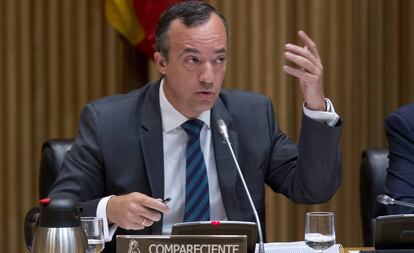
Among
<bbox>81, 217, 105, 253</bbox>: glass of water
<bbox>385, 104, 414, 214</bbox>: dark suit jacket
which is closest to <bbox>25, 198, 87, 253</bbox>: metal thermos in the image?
<bbox>81, 217, 105, 253</bbox>: glass of water

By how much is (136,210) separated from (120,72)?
2.21 meters

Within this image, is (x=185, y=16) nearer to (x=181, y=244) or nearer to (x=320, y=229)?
(x=320, y=229)

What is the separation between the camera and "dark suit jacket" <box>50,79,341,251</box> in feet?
10.4

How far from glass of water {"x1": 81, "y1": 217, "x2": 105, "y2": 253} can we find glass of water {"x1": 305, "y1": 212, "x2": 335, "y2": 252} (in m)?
0.61

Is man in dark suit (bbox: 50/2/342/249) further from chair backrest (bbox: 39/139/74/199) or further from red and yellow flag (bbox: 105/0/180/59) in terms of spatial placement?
red and yellow flag (bbox: 105/0/180/59)

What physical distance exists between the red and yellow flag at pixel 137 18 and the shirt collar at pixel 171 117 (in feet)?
4.17

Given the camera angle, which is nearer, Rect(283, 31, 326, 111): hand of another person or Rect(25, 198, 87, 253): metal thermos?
Rect(25, 198, 87, 253): metal thermos

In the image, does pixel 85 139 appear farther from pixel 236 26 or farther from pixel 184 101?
pixel 236 26

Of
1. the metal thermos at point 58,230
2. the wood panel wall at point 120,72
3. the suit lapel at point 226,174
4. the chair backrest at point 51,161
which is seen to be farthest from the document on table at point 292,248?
the wood panel wall at point 120,72

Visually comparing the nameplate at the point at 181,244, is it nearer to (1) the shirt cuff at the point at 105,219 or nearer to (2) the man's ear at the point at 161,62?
(1) the shirt cuff at the point at 105,219

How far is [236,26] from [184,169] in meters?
1.65

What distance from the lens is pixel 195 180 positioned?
321 centimetres

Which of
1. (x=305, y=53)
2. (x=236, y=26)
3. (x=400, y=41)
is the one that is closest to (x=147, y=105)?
→ (x=305, y=53)

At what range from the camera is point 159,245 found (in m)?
2.27
